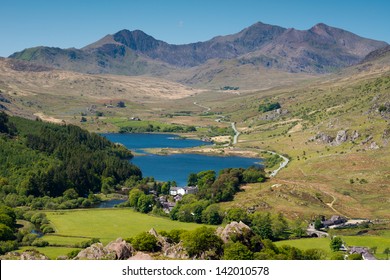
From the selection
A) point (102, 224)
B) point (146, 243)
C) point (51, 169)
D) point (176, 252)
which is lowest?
point (102, 224)

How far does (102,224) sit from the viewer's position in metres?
110

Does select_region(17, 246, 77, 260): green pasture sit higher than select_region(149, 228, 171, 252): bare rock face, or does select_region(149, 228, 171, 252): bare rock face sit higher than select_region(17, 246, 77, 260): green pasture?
select_region(149, 228, 171, 252): bare rock face

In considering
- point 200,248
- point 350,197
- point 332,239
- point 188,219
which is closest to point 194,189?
point 188,219

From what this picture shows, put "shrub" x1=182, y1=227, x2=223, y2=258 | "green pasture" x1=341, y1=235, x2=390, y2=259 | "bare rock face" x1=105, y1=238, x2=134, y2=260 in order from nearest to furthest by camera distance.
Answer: "bare rock face" x1=105, y1=238, x2=134, y2=260 < "shrub" x1=182, y1=227, x2=223, y2=258 < "green pasture" x1=341, y1=235, x2=390, y2=259

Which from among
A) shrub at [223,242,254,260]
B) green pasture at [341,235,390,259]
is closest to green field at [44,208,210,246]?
green pasture at [341,235,390,259]

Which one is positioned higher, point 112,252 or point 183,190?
point 112,252

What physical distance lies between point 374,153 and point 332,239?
302 feet

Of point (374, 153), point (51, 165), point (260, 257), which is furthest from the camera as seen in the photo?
point (374, 153)

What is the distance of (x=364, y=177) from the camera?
491ft

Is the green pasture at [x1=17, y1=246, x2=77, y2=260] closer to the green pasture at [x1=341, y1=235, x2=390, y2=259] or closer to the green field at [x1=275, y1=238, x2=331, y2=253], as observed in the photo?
the green field at [x1=275, y1=238, x2=331, y2=253]

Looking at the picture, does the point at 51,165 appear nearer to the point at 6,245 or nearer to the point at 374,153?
the point at 6,245

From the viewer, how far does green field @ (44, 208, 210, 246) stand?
99688 millimetres

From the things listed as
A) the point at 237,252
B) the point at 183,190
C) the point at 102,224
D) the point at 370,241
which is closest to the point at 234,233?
the point at 237,252

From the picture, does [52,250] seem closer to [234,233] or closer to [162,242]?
[162,242]
